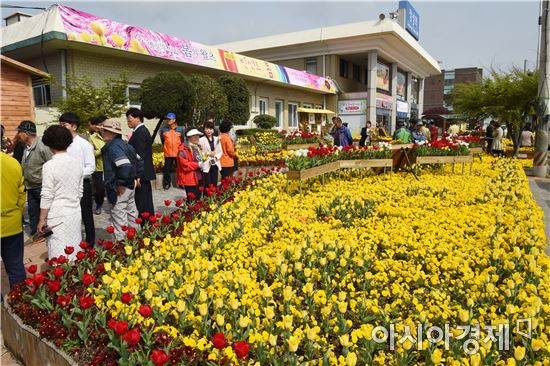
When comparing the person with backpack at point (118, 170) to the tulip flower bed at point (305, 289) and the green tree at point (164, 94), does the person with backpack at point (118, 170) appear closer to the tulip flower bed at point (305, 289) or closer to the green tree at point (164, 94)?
the tulip flower bed at point (305, 289)

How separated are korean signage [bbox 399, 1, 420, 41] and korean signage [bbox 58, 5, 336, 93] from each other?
21.7 metres

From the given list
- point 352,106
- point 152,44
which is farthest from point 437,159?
point 352,106

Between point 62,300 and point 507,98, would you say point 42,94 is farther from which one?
point 507,98

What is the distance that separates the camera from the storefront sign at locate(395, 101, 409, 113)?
133 feet

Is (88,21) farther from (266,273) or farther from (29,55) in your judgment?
(266,273)

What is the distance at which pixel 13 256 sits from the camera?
13.1ft

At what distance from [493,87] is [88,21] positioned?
19725 mm

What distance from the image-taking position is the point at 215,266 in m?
3.99

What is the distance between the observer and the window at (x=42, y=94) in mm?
16172

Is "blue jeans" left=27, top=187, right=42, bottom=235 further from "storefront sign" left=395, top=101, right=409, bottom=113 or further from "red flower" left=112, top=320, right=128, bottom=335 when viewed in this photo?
"storefront sign" left=395, top=101, right=409, bottom=113

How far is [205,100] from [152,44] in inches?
144

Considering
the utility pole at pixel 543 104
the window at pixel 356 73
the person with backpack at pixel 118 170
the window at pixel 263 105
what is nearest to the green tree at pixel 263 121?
the window at pixel 263 105

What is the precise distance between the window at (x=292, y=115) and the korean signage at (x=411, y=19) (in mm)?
18584

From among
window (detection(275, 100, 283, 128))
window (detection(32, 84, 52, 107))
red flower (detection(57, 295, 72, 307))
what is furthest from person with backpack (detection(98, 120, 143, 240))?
window (detection(275, 100, 283, 128))
